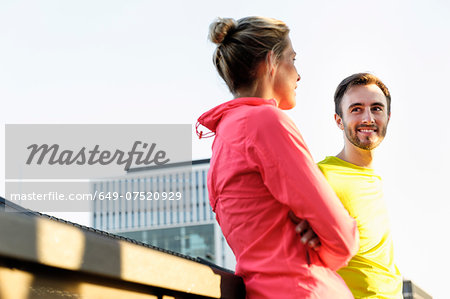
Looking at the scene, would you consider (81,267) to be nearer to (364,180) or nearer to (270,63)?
(270,63)

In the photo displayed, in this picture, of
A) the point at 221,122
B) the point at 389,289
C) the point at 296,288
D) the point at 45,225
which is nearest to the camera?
the point at 45,225

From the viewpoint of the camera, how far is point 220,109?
1.58 m

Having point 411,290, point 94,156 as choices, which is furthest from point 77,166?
point 411,290

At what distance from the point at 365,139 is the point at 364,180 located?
176mm

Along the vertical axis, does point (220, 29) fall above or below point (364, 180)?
above

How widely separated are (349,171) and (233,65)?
828 millimetres

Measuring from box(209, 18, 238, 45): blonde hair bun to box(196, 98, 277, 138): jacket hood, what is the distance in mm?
185

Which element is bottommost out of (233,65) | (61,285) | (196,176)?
(61,285)

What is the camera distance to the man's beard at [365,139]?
2.32 metres

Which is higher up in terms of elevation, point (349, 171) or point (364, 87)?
point (364, 87)

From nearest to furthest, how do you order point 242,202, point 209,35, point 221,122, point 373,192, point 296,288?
point 296,288 < point 242,202 < point 221,122 < point 209,35 < point 373,192

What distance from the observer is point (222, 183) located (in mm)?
1499

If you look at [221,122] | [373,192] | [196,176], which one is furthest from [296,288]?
[196,176]

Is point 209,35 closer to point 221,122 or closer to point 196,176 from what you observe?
point 221,122
